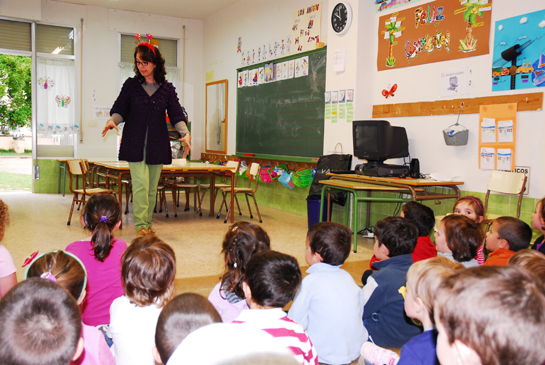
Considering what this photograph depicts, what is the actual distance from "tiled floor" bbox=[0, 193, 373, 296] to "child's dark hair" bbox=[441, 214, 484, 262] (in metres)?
1.20

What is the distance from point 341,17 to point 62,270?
4356 millimetres

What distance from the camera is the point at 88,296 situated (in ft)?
5.62

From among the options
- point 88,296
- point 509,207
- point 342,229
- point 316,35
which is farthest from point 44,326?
point 316,35

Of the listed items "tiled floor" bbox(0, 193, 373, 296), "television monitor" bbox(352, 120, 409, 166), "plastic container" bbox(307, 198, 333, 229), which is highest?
"television monitor" bbox(352, 120, 409, 166)

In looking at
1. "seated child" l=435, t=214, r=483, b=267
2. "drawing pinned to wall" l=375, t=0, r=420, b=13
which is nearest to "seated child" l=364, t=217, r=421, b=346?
"seated child" l=435, t=214, r=483, b=267

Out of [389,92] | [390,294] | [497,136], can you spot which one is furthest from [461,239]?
[389,92]

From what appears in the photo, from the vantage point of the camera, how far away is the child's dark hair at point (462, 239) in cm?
211

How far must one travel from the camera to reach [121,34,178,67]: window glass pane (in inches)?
321

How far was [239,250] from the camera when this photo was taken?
174 cm

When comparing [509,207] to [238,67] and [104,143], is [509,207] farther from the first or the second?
[104,143]

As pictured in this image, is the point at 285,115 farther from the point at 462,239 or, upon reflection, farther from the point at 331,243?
the point at 331,243

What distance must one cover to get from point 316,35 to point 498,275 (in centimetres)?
522

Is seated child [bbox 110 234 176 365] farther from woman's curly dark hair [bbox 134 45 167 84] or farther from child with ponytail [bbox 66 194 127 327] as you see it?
woman's curly dark hair [bbox 134 45 167 84]

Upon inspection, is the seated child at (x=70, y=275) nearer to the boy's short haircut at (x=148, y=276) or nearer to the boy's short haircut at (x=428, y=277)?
the boy's short haircut at (x=148, y=276)
